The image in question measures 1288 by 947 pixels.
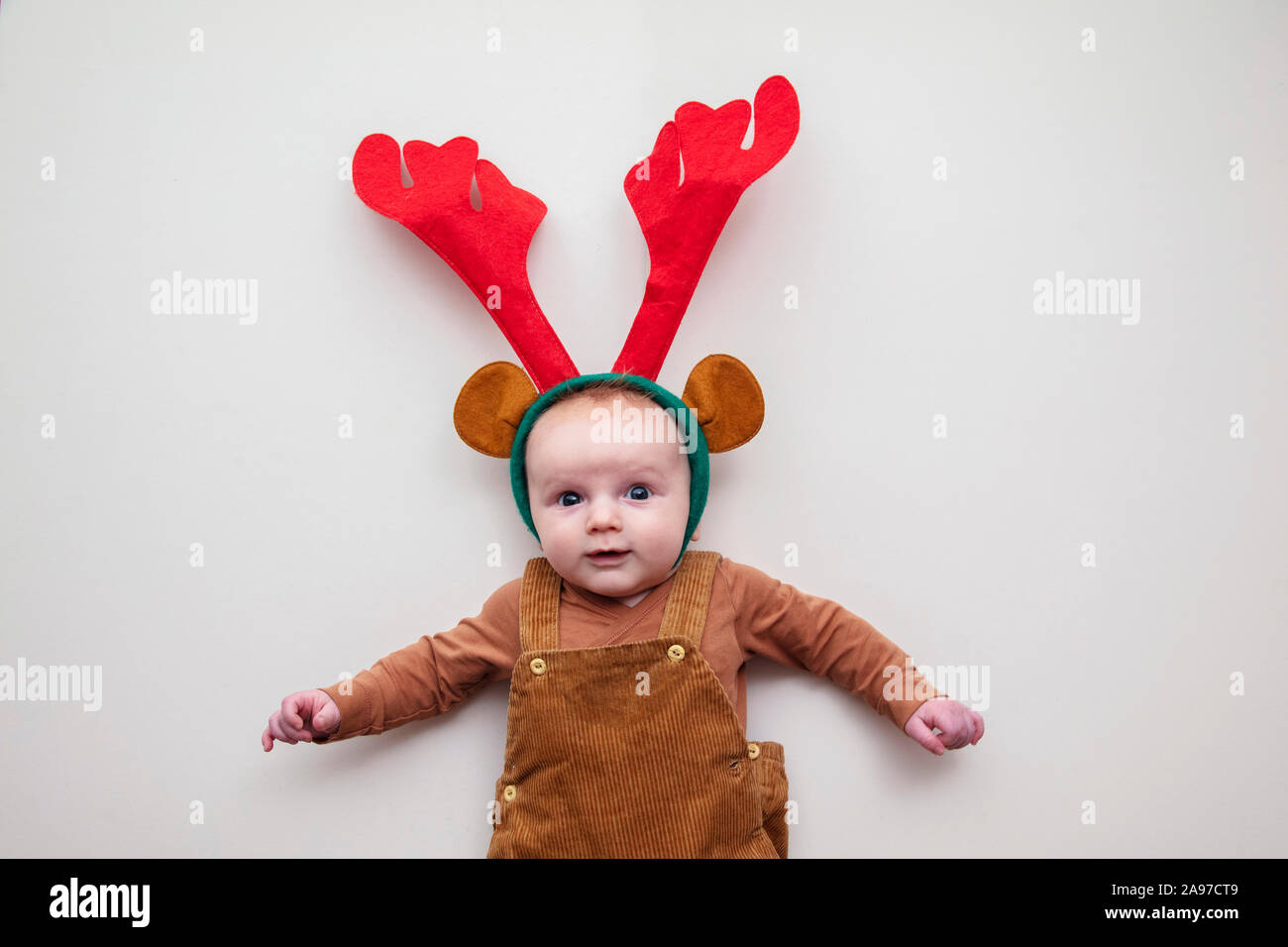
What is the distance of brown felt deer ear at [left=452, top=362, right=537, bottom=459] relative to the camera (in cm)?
116

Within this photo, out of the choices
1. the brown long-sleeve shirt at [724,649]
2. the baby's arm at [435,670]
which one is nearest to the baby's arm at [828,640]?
the brown long-sleeve shirt at [724,649]

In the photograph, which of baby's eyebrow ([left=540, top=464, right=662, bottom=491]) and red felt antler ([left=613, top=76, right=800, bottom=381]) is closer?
baby's eyebrow ([left=540, top=464, right=662, bottom=491])

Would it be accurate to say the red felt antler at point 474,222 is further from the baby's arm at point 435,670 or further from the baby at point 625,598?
the baby's arm at point 435,670

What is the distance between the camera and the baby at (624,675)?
1.07 metres

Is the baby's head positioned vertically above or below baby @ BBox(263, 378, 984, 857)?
above

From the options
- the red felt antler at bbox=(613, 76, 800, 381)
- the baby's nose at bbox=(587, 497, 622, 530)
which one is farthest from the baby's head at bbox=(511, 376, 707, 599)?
the red felt antler at bbox=(613, 76, 800, 381)

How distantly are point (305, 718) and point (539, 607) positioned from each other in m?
0.30

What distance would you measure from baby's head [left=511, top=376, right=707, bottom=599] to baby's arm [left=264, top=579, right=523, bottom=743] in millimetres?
116

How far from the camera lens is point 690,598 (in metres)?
1.12

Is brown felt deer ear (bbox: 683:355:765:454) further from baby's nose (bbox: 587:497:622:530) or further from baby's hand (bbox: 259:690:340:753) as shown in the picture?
baby's hand (bbox: 259:690:340:753)

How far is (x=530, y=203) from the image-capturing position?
4.12ft

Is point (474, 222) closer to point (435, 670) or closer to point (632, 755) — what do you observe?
point (435, 670)

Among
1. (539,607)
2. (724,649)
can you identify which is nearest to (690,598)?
(724,649)
